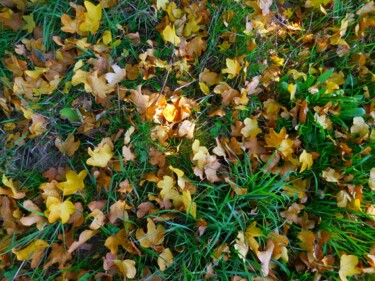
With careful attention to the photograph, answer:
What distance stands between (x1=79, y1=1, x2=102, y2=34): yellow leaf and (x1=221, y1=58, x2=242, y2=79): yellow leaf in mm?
Result: 677

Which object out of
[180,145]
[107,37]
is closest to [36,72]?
[107,37]

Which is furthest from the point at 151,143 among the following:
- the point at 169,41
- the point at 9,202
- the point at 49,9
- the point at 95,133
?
the point at 49,9

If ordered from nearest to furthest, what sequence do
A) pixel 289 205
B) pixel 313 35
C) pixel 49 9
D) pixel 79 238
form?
1. pixel 79 238
2. pixel 289 205
3. pixel 49 9
4. pixel 313 35

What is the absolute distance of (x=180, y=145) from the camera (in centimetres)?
198

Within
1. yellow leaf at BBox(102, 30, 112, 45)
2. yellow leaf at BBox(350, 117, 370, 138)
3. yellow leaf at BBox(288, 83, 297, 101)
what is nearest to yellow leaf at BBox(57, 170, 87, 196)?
yellow leaf at BBox(102, 30, 112, 45)

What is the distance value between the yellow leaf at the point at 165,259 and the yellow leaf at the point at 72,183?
18.8 inches

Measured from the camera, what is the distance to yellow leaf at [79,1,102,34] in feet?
6.59

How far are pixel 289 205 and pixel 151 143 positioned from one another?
73cm

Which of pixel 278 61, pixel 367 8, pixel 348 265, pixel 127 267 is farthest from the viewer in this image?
pixel 367 8

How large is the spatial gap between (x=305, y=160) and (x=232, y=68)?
0.58 meters

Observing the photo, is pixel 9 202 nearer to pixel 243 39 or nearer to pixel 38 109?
pixel 38 109

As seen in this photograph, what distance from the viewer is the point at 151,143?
1.95 metres

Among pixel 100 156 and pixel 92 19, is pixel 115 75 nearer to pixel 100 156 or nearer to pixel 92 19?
pixel 92 19

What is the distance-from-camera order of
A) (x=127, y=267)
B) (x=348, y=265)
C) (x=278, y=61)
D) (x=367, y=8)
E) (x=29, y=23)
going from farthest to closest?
(x=367, y=8) < (x=278, y=61) < (x=29, y=23) < (x=348, y=265) < (x=127, y=267)
